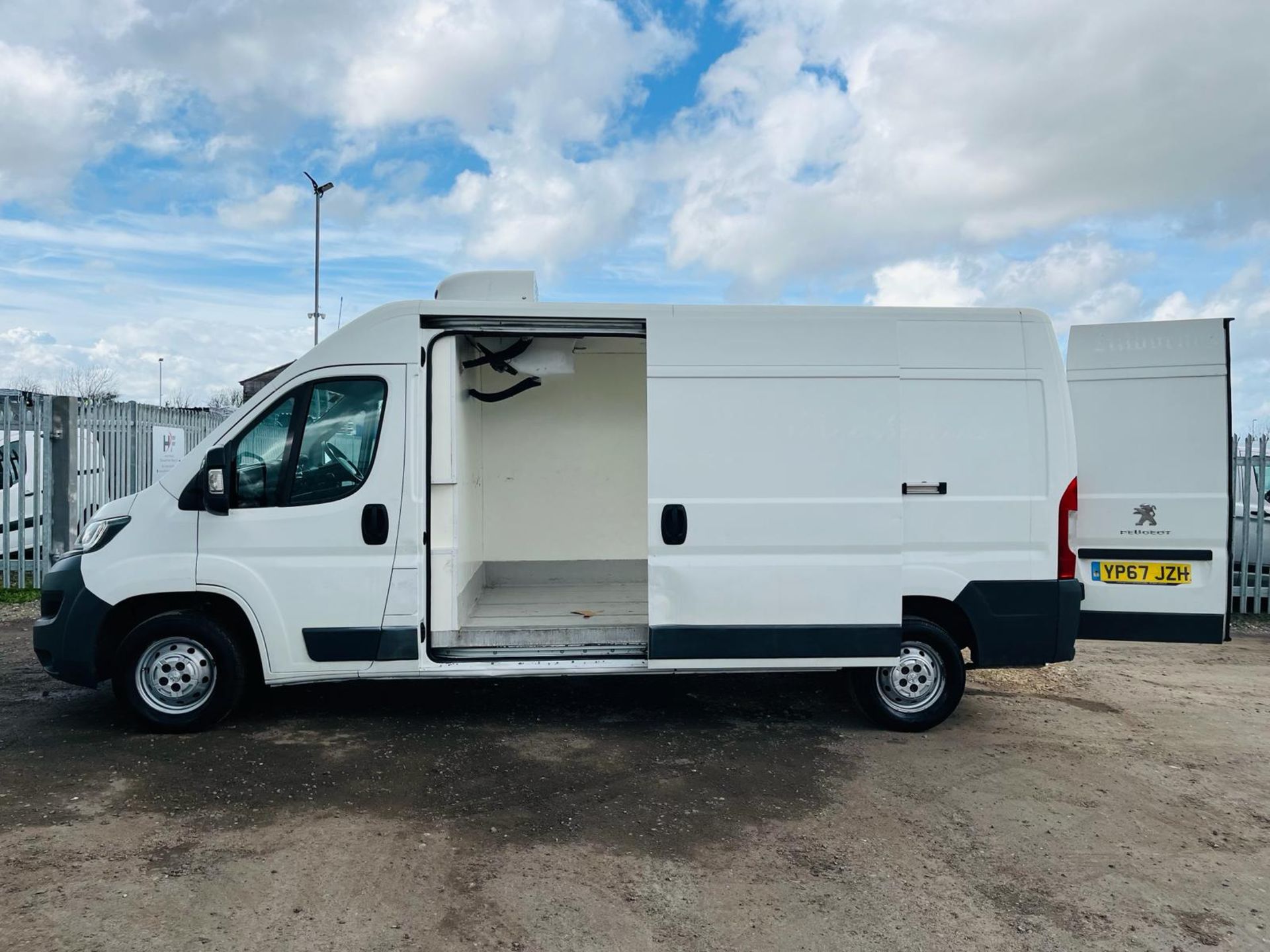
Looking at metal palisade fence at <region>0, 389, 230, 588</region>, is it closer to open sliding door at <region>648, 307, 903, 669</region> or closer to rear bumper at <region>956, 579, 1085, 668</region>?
open sliding door at <region>648, 307, 903, 669</region>

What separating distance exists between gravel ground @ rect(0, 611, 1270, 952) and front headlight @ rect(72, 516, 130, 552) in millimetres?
1134

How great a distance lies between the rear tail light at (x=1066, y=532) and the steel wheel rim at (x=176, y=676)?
4.97 m

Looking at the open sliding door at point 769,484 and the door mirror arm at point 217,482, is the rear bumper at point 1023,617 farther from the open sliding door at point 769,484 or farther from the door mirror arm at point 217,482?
the door mirror arm at point 217,482

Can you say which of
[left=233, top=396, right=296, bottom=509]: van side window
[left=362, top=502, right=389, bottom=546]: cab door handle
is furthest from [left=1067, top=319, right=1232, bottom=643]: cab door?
[left=233, top=396, right=296, bottom=509]: van side window

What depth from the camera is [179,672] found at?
5605mm

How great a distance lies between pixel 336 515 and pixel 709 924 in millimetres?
3081

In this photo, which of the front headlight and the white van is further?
the white van

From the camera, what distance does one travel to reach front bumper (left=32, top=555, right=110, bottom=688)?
5488mm

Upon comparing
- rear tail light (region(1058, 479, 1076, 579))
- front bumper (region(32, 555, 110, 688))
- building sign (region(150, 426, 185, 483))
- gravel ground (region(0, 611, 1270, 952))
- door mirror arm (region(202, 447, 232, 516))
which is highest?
building sign (region(150, 426, 185, 483))

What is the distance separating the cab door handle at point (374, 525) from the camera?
548 centimetres

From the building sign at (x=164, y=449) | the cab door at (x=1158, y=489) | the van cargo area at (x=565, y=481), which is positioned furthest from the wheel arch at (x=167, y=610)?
the building sign at (x=164, y=449)

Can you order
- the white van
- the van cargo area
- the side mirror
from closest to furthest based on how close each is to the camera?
the side mirror < the van cargo area < the white van

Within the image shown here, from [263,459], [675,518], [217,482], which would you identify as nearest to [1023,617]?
[675,518]

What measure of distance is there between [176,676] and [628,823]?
2867mm
